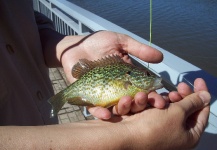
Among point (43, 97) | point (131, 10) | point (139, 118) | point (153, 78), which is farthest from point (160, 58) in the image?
point (131, 10)

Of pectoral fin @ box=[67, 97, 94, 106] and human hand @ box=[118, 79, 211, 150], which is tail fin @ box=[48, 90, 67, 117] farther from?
human hand @ box=[118, 79, 211, 150]

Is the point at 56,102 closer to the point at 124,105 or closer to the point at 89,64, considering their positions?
the point at 89,64

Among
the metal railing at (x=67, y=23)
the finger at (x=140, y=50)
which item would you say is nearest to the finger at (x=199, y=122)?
the finger at (x=140, y=50)

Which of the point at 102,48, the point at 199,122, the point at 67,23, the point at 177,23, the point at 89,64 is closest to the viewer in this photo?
the point at 199,122

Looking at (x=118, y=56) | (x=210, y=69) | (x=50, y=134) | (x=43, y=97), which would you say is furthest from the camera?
(x=210, y=69)

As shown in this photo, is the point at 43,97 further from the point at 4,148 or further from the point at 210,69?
the point at 210,69

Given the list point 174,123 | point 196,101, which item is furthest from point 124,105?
point 196,101
